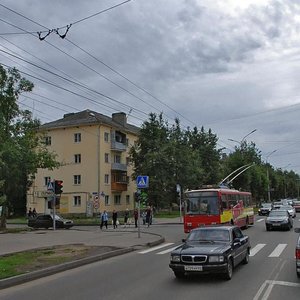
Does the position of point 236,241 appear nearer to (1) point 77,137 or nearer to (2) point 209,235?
(2) point 209,235

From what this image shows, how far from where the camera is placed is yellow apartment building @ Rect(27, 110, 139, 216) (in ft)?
213

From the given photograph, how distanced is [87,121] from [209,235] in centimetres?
5363

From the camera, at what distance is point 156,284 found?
37.2 feet

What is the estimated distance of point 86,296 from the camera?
1007 cm

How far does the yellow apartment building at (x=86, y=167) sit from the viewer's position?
2559 inches

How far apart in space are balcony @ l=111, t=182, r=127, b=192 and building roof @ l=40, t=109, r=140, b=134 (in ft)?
26.2

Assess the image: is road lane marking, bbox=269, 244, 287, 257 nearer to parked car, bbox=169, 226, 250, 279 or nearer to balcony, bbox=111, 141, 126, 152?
parked car, bbox=169, 226, 250, 279

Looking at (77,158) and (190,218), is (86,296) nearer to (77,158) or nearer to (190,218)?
(190,218)

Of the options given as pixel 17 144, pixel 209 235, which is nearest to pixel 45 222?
pixel 17 144

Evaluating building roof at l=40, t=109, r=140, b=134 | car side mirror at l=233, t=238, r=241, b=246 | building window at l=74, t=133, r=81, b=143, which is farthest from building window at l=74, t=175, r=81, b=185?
car side mirror at l=233, t=238, r=241, b=246

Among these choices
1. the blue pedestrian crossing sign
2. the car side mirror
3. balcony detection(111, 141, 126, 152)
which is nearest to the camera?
the car side mirror

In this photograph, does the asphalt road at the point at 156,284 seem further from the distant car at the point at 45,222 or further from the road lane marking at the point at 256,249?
the distant car at the point at 45,222

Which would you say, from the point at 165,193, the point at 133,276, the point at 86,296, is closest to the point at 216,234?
the point at 133,276

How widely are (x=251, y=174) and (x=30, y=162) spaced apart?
54536 millimetres
